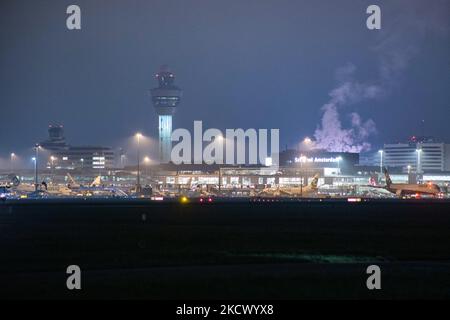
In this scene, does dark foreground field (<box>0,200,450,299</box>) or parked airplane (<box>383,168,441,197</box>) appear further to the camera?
parked airplane (<box>383,168,441,197</box>)

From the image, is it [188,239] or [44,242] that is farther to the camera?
[188,239]

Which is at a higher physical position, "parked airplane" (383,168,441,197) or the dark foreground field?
"parked airplane" (383,168,441,197)

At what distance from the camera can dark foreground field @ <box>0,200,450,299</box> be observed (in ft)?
99.9

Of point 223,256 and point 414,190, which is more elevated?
point 414,190

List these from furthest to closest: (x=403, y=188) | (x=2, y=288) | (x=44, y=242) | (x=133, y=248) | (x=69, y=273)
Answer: (x=403, y=188)
(x=44, y=242)
(x=133, y=248)
(x=69, y=273)
(x=2, y=288)

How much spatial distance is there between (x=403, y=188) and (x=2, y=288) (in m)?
125

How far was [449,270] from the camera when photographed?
116 feet

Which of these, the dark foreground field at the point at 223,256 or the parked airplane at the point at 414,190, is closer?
the dark foreground field at the point at 223,256

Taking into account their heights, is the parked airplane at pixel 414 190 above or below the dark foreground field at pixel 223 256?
above

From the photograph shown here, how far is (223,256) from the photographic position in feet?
137

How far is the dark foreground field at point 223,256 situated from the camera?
30.5 metres
